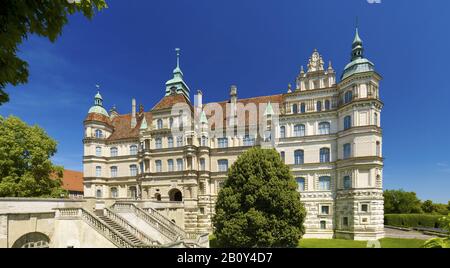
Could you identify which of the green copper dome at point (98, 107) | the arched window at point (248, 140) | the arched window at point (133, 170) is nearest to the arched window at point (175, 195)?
the arched window at point (133, 170)

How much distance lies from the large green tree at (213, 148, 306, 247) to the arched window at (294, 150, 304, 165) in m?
9.98

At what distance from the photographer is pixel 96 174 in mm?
45219

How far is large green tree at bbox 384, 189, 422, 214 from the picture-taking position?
55.6m

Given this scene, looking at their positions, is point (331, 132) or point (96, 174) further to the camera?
point (96, 174)

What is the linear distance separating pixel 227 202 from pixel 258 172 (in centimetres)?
415

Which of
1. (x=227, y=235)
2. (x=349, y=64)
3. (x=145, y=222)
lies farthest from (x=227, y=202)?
(x=349, y=64)

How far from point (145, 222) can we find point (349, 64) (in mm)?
31169

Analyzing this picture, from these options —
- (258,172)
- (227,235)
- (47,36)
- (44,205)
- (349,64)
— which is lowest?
(227,235)

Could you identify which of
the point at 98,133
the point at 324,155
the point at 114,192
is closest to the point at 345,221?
the point at 324,155

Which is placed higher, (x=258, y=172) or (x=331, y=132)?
(x=331, y=132)

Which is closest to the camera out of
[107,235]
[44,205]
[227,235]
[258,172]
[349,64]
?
[107,235]
